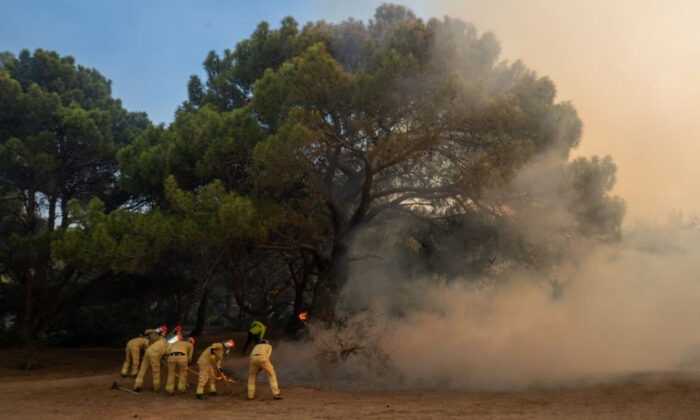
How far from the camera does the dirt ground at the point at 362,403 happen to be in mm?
8219

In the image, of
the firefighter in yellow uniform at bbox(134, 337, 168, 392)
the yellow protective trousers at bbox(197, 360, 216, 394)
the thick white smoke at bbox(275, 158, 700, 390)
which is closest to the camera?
the yellow protective trousers at bbox(197, 360, 216, 394)

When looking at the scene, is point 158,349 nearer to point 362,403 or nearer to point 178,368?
point 178,368

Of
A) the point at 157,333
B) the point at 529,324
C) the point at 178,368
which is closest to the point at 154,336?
the point at 157,333

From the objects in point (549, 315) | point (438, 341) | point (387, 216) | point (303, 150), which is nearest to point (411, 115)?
point (303, 150)

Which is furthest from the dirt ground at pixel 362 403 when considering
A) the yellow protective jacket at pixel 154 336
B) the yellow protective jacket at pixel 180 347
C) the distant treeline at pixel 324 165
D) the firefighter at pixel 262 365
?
the distant treeline at pixel 324 165

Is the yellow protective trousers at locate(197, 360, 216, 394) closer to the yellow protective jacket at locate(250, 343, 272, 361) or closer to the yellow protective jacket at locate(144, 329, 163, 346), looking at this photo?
the yellow protective jacket at locate(250, 343, 272, 361)

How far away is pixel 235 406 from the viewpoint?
9.55 meters

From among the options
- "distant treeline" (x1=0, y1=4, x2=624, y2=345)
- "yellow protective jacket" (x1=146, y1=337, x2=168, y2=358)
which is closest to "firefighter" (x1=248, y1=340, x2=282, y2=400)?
"yellow protective jacket" (x1=146, y1=337, x2=168, y2=358)

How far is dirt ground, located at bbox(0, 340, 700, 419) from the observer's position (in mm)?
8219

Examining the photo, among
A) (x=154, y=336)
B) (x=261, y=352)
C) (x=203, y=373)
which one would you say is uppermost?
(x=154, y=336)

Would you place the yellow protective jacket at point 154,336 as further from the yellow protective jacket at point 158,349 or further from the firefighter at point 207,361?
the firefighter at point 207,361

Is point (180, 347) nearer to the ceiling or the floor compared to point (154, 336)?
nearer to the floor

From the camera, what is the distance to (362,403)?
9844mm

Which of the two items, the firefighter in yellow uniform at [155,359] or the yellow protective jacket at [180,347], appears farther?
the firefighter in yellow uniform at [155,359]
